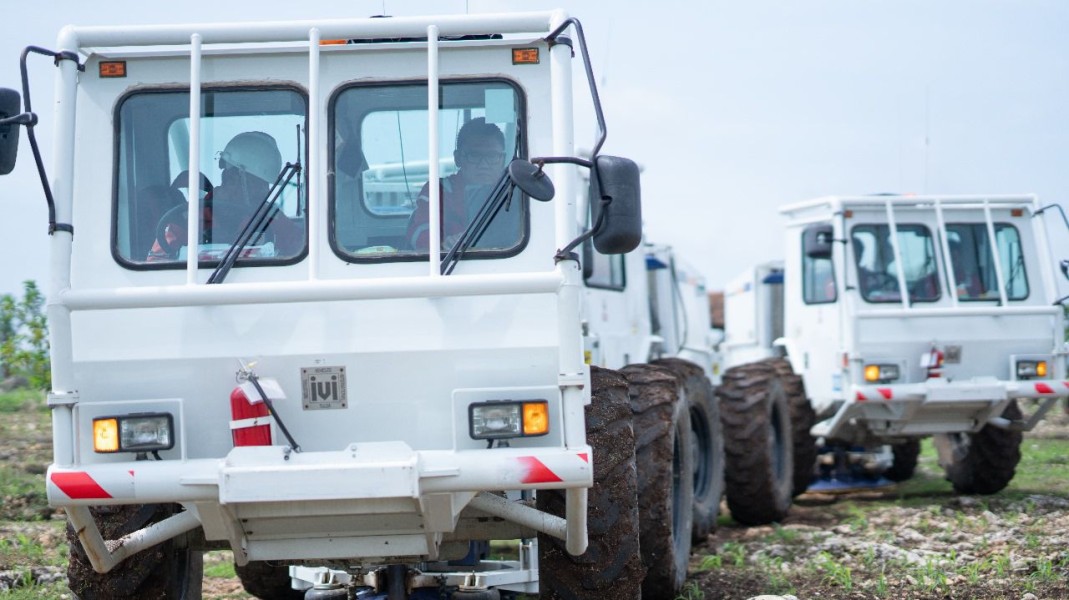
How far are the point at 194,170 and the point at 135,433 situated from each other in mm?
1124

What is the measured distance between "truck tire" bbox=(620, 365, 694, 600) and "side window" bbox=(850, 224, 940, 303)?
4.52 meters

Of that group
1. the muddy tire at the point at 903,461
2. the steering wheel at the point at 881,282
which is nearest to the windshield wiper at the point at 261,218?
the steering wheel at the point at 881,282

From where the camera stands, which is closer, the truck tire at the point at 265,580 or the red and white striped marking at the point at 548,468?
the red and white striped marking at the point at 548,468

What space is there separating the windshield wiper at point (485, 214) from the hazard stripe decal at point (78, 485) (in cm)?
173

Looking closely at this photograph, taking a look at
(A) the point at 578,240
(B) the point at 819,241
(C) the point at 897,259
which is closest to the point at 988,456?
(C) the point at 897,259

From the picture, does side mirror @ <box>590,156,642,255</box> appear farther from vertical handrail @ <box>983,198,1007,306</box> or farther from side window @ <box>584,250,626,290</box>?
vertical handrail @ <box>983,198,1007,306</box>

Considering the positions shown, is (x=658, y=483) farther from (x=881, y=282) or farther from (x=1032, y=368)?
(x=1032, y=368)

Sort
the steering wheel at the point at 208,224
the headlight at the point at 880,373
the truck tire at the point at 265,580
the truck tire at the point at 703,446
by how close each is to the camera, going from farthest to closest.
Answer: the headlight at the point at 880,373 → the truck tire at the point at 703,446 → the truck tire at the point at 265,580 → the steering wheel at the point at 208,224

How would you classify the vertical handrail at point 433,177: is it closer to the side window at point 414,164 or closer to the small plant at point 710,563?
the side window at point 414,164

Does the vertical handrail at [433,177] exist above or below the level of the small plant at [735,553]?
above

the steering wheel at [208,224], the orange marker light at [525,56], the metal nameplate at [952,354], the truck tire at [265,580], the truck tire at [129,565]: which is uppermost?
the orange marker light at [525,56]

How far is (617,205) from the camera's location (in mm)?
5539

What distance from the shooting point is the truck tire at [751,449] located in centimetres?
1134

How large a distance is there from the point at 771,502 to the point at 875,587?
3.43 metres
